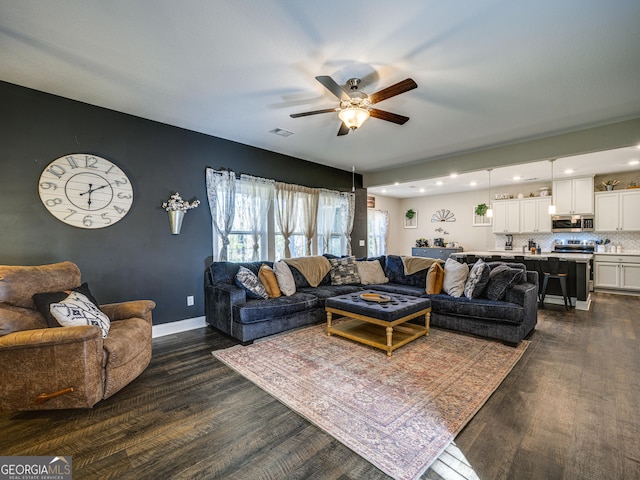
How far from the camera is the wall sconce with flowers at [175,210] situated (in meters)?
3.77

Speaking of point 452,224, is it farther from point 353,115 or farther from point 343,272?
point 353,115

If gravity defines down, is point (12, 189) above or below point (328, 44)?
below

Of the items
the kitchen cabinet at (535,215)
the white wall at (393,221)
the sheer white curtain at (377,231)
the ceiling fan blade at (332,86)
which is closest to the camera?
the ceiling fan blade at (332,86)

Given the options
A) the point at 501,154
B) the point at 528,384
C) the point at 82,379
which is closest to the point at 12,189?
the point at 82,379

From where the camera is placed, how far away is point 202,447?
1.74m

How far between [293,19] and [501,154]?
404cm

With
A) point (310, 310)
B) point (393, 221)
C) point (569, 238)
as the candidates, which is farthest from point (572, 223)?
point (310, 310)

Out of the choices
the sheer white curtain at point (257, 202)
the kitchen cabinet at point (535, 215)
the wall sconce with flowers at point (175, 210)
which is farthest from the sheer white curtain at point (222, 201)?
the kitchen cabinet at point (535, 215)

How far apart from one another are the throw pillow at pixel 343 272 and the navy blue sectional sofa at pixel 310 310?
1.92 feet

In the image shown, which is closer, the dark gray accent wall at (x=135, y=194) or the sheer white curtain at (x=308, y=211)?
the dark gray accent wall at (x=135, y=194)

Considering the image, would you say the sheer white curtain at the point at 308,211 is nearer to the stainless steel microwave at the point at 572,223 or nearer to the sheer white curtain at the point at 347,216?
the sheer white curtain at the point at 347,216

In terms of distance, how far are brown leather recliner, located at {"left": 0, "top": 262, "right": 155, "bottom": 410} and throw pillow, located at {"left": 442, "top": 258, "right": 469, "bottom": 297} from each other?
3.70 meters

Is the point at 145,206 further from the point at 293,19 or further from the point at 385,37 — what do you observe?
the point at 385,37

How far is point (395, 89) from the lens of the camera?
2.38m
